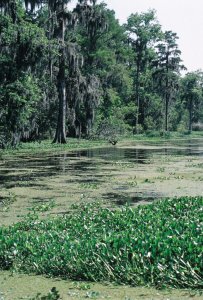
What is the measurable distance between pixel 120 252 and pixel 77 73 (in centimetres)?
3323

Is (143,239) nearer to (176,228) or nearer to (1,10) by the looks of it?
(176,228)

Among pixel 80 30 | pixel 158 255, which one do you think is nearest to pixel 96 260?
pixel 158 255

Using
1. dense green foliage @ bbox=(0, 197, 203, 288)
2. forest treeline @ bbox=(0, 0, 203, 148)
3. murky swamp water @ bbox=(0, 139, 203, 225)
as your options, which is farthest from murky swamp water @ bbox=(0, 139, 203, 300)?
forest treeline @ bbox=(0, 0, 203, 148)

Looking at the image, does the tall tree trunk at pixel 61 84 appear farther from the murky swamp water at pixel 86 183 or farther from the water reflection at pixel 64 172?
the murky swamp water at pixel 86 183

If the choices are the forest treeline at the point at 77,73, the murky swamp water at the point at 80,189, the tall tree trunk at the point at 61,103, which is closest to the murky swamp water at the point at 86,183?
the murky swamp water at the point at 80,189

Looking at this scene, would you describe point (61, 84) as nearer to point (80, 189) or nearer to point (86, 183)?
point (86, 183)

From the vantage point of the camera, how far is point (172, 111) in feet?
295

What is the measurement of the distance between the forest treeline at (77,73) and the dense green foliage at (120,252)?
18.9 m

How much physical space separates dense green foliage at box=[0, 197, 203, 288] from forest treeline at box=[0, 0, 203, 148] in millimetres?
18858

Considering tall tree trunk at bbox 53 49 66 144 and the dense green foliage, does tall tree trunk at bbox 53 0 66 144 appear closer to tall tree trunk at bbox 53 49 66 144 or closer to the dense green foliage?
tall tree trunk at bbox 53 49 66 144

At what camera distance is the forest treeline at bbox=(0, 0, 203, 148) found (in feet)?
87.9

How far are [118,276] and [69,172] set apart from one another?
14157mm

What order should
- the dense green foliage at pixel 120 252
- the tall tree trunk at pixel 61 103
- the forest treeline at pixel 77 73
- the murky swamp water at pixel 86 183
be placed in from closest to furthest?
the dense green foliage at pixel 120 252 < the murky swamp water at pixel 86 183 < the forest treeline at pixel 77 73 < the tall tree trunk at pixel 61 103

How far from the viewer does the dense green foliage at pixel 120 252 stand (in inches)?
243
